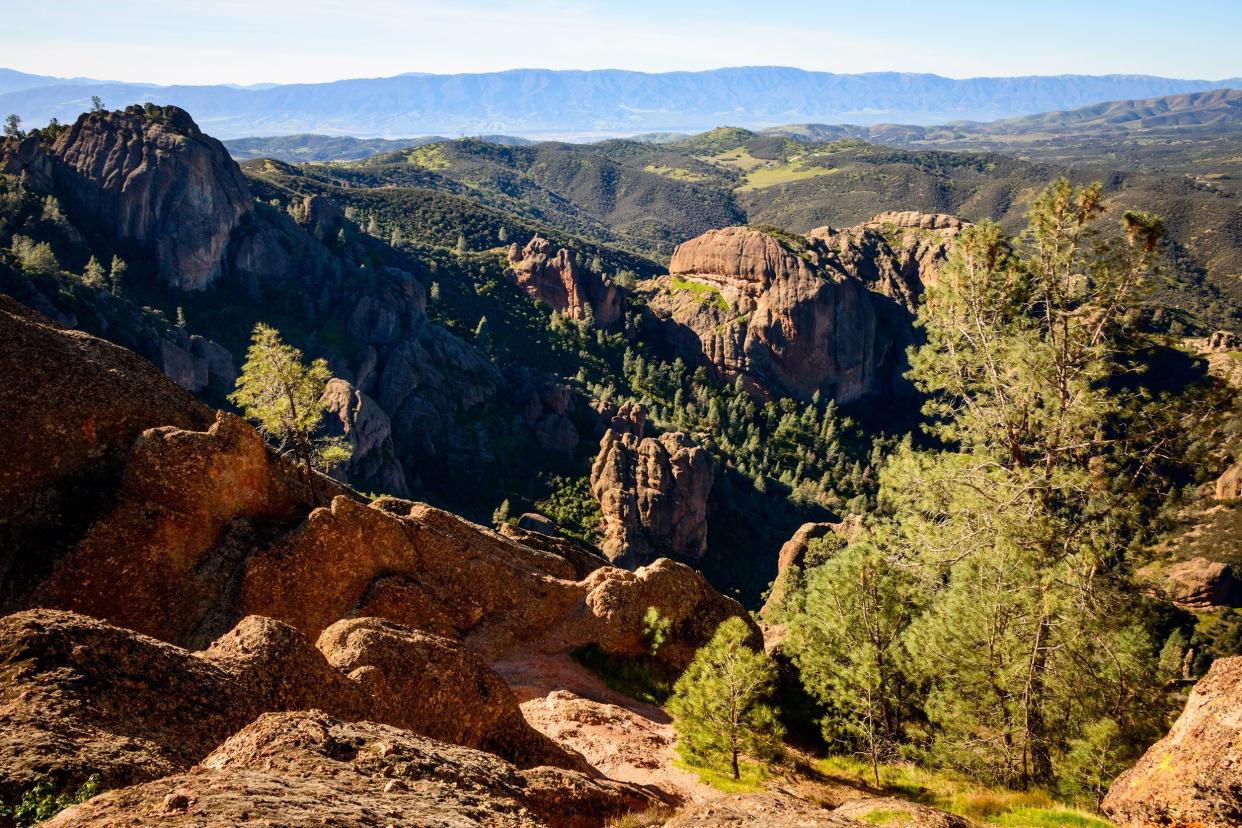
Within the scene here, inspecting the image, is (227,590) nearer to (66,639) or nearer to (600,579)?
(66,639)

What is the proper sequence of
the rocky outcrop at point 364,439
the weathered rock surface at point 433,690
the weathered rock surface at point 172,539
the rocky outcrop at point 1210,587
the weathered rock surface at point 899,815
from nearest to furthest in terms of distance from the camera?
the weathered rock surface at point 899,815, the weathered rock surface at point 433,690, the weathered rock surface at point 172,539, the rocky outcrop at point 364,439, the rocky outcrop at point 1210,587

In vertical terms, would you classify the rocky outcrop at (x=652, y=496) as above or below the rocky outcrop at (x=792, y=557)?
below

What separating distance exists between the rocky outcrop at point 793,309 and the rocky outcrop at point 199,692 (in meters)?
110

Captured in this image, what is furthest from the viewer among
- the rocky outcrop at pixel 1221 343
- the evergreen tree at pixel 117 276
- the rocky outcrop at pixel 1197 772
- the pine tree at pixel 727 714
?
the rocky outcrop at pixel 1221 343

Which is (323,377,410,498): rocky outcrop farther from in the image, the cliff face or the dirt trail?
the dirt trail

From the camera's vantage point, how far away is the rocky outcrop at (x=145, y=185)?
90.1 meters

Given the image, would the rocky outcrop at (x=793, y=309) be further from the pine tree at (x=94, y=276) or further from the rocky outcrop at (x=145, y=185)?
the pine tree at (x=94, y=276)

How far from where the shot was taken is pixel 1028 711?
61.0 feet

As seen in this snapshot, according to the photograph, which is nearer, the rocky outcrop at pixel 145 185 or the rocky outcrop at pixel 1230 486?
the rocky outcrop at pixel 145 185

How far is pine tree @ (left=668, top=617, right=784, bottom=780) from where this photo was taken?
19328mm

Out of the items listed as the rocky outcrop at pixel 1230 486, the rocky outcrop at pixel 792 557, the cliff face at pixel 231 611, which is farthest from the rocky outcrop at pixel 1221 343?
the cliff face at pixel 231 611

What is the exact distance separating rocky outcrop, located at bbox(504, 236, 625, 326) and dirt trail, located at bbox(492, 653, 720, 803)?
332 ft

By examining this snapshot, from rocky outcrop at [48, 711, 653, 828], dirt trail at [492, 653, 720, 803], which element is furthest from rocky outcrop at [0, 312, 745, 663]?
rocky outcrop at [48, 711, 653, 828]

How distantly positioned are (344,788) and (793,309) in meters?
120
